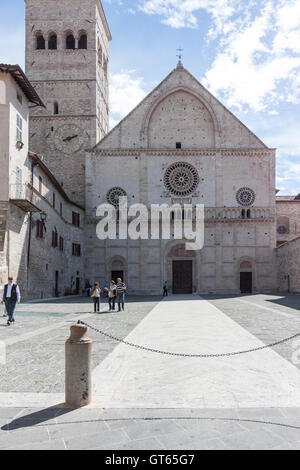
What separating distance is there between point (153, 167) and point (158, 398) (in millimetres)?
34977

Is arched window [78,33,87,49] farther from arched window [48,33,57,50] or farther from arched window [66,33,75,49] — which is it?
arched window [48,33,57,50]

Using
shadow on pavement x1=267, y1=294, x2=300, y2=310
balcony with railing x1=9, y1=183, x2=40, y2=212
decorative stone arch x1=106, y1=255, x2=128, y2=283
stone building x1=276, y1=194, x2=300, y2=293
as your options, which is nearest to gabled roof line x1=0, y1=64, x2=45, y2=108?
balcony with railing x1=9, y1=183, x2=40, y2=212

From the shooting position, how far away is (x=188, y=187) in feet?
130

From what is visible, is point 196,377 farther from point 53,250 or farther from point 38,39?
point 38,39

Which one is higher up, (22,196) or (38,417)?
(22,196)

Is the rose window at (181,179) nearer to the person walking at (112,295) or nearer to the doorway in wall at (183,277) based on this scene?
the doorway in wall at (183,277)

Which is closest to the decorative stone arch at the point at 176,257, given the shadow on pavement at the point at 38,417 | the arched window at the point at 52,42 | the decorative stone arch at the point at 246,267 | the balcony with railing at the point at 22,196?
the decorative stone arch at the point at 246,267

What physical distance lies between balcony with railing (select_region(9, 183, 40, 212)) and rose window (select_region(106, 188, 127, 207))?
13519mm

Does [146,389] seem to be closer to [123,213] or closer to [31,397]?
[31,397]

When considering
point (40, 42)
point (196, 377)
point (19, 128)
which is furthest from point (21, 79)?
point (40, 42)

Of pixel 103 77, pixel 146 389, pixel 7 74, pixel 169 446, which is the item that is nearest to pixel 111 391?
pixel 146 389

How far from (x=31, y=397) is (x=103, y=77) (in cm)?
4354

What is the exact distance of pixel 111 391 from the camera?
19.6ft

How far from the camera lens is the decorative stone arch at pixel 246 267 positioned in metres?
38.6
